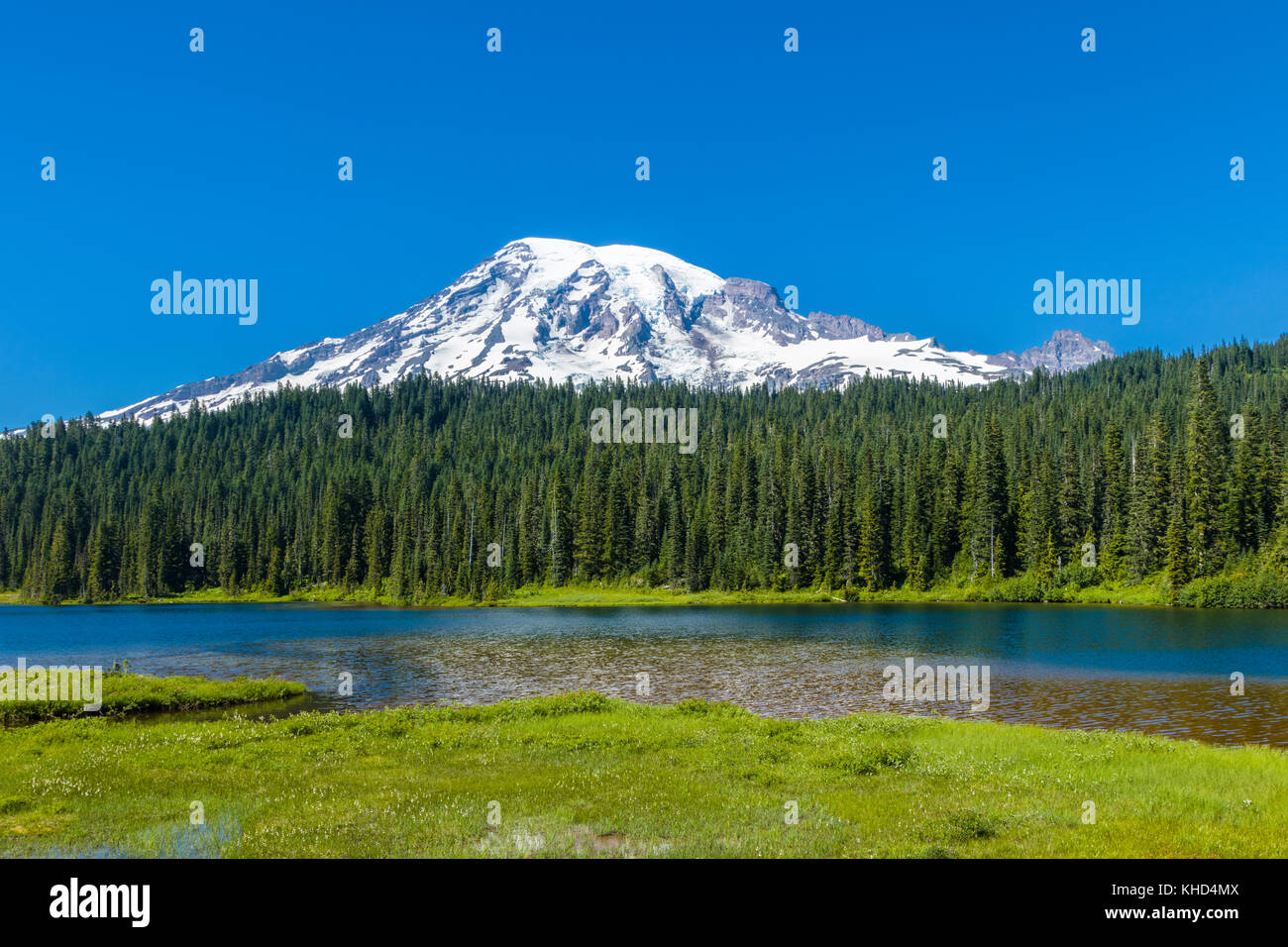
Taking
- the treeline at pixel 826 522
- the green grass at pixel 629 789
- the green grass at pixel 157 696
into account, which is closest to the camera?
the green grass at pixel 629 789

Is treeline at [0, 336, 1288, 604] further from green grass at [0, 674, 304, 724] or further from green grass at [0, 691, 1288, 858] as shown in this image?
green grass at [0, 674, 304, 724]

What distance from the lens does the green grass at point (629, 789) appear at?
16922 millimetres

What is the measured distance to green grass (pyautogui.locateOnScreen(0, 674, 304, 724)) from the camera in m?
36.4

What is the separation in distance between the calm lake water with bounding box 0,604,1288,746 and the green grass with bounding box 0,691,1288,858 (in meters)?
10.1

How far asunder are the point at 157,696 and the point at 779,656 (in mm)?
40915

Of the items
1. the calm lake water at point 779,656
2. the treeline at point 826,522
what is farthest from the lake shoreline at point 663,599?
the calm lake water at point 779,656

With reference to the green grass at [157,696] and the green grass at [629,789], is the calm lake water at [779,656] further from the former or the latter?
the green grass at [629,789]

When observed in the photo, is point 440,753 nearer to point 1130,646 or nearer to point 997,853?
point 997,853

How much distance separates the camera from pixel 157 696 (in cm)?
4041

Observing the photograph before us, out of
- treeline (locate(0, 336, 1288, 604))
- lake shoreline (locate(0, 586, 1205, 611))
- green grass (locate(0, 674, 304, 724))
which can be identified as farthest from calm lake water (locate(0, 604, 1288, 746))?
treeline (locate(0, 336, 1288, 604))

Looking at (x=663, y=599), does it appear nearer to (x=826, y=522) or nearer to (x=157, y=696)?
(x=826, y=522)

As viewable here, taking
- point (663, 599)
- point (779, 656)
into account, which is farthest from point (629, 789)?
point (663, 599)

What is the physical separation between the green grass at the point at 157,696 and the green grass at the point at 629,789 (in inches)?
157
